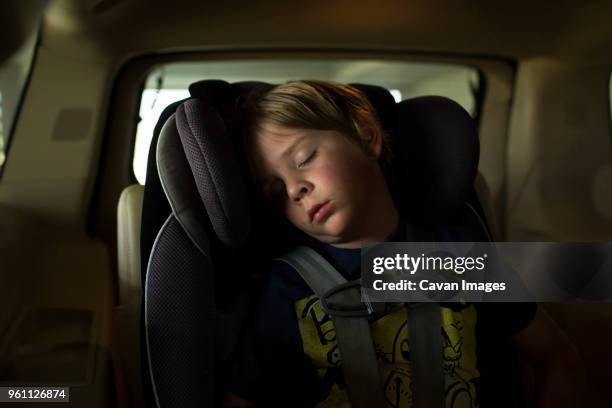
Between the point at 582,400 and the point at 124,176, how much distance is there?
0.87 metres

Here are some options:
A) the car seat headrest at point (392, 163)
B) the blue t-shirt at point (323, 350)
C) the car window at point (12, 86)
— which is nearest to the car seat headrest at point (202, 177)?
the car seat headrest at point (392, 163)

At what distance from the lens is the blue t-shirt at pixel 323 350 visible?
0.82 metres

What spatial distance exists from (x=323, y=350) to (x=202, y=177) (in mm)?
284

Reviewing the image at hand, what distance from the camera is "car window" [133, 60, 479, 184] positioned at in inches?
44.6

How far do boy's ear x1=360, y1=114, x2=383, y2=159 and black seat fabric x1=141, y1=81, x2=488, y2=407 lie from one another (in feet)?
0.20

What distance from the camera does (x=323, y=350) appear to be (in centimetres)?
82

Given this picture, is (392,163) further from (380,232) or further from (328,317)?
(328,317)

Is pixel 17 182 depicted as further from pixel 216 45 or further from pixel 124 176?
pixel 216 45

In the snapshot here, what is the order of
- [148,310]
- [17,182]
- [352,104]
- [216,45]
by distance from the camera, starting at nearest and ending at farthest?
1. [148,310]
2. [352,104]
3. [17,182]
4. [216,45]

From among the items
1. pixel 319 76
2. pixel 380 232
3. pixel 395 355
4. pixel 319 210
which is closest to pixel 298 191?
pixel 319 210

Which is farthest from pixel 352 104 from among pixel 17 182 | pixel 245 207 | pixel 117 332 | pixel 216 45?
pixel 17 182

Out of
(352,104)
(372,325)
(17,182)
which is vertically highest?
(352,104)

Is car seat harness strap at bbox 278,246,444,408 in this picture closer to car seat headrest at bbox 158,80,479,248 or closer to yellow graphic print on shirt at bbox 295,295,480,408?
yellow graphic print on shirt at bbox 295,295,480,408

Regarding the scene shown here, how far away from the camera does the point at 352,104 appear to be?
36.9 inches
